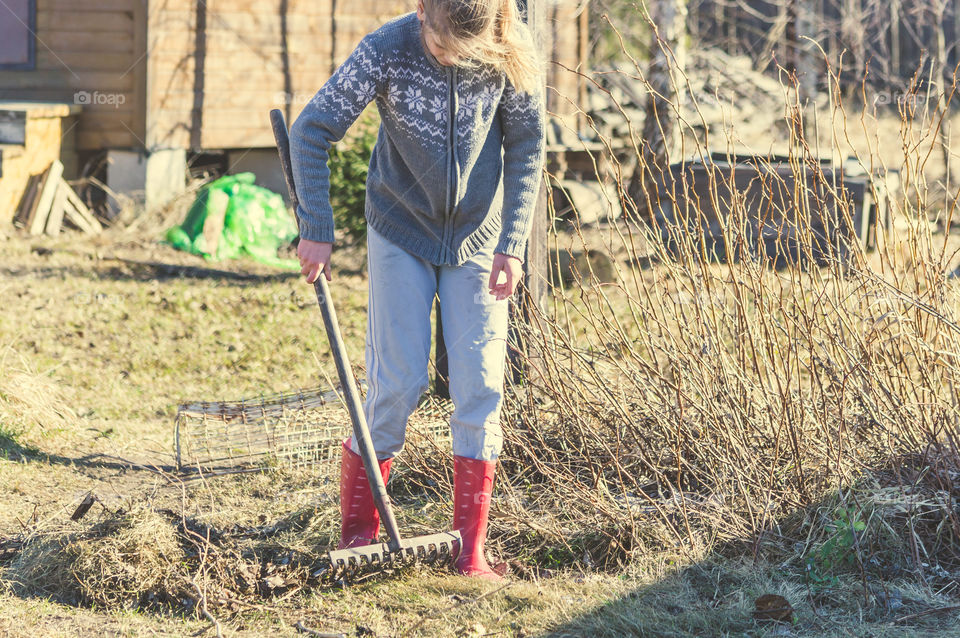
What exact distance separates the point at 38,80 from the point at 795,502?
8049 mm

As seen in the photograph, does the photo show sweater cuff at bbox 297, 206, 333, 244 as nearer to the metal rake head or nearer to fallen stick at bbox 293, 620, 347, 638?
the metal rake head

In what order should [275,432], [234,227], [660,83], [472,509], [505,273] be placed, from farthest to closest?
[234,227] → [660,83] → [275,432] → [472,509] → [505,273]

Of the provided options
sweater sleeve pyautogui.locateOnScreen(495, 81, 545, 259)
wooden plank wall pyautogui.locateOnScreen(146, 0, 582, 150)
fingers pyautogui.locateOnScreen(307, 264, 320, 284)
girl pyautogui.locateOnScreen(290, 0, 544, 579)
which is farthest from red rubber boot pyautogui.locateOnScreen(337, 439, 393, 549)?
wooden plank wall pyautogui.locateOnScreen(146, 0, 582, 150)

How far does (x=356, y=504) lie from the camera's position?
2.93 meters

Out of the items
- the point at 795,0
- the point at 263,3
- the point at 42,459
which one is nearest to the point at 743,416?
the point at 42,459

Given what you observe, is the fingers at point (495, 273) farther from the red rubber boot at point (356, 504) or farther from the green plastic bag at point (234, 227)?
the green plastic bag at point (234, 227)

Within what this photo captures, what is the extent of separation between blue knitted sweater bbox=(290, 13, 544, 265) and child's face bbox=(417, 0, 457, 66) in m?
0.05

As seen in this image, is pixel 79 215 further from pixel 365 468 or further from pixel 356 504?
pixel 365 468

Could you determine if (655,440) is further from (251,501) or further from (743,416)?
(251,501)

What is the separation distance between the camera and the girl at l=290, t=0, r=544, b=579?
8.45ft

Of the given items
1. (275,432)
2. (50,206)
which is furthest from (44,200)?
(275,432)

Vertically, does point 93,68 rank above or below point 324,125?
above

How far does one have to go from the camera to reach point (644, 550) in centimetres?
302

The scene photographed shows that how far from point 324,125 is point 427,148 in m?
0.27
